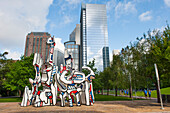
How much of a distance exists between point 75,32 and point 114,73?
341 feet

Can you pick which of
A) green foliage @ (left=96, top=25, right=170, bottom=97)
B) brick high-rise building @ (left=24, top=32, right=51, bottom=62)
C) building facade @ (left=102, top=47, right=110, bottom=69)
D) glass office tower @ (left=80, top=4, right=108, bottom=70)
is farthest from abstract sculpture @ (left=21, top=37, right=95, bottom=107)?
brick high-rise building @ (left=24, top=32, right=51, bottom=62)

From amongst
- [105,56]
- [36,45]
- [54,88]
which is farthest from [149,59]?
[36,45]

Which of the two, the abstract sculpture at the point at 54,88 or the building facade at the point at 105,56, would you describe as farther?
the building facade at the point at 105,56

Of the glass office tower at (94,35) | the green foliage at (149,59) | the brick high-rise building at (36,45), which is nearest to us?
the green foliage at (149,59)

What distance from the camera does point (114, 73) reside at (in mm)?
31500

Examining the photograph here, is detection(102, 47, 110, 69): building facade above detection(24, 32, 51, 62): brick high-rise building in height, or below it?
below

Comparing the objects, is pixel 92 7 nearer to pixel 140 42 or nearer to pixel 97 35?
pixel 97 35

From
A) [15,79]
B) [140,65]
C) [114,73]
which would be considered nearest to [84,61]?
[114,73]

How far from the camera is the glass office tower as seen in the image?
8500 cm

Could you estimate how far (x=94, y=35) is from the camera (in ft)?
283

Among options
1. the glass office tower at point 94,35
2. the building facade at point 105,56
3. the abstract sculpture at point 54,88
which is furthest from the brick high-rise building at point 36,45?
the abstract sculpture at point 54,88

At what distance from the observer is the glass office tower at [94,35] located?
85.0 m

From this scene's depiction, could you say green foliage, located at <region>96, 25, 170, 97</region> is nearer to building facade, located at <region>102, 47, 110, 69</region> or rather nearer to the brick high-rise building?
building facade, located at <region>102, 47, 110, 69</region>

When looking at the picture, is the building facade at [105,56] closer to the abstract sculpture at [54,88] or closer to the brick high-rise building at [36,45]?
the brick high-rise building at [36,45]
